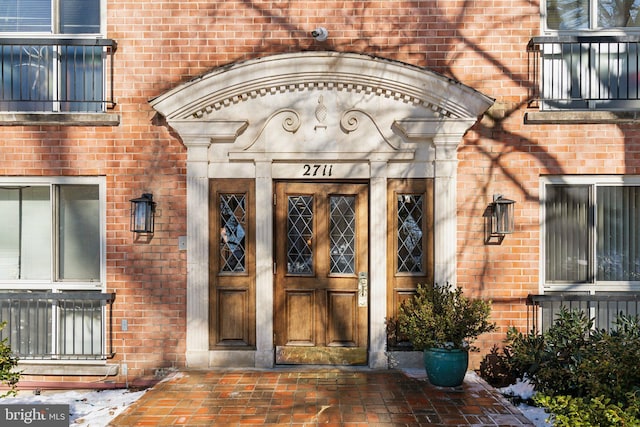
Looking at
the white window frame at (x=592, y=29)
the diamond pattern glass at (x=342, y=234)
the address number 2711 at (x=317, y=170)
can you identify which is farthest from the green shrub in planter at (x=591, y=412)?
the white window frame at (x=592, y=29)

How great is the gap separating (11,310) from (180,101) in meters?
3.64

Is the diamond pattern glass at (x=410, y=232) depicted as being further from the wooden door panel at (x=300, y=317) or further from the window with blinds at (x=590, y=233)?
the window with blinds at (x=590, y=233)

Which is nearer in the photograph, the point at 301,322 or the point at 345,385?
the point at 345,385

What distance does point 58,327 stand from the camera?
6.16 m

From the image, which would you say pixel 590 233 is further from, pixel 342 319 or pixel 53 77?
pixel 53 77

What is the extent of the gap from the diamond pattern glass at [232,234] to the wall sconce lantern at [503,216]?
11.0ft

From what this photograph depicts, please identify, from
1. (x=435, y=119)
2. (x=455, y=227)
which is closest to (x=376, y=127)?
(x=435, y=119)

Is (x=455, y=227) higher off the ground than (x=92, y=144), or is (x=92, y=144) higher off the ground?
(x=92, y=144)

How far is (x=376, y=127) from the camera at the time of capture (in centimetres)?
606

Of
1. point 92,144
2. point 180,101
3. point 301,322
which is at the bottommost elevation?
point 301,322

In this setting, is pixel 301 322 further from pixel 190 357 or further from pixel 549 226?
pixel 549 226

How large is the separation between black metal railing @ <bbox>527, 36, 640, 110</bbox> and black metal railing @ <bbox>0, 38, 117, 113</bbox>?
5884mm

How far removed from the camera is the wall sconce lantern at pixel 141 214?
5.91 meters

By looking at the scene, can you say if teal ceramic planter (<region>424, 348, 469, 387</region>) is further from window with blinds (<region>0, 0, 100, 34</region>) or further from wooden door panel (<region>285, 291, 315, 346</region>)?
window with blinds (<region>0, 0, 100, 34</region>)
